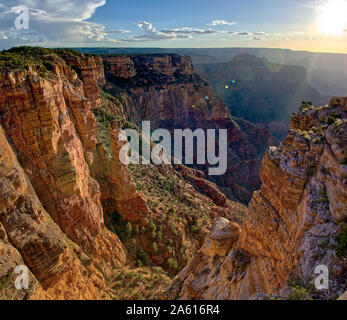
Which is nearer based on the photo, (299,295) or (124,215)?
(299,295)

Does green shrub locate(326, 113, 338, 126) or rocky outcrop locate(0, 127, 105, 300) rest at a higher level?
green shrub locate(326, 113, 338, 126)

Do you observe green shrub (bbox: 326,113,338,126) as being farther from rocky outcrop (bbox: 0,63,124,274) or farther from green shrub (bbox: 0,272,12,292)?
green shrub (bbox: 0,272,12,292)

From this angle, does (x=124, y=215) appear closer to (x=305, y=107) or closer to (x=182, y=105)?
(x=305, y=107)

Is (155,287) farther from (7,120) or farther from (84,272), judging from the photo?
(7,120)

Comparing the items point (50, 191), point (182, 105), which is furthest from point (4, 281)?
point (182, 105)

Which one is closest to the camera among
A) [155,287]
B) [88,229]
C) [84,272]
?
[84,272]

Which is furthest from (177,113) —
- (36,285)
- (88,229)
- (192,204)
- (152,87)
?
(36,285)

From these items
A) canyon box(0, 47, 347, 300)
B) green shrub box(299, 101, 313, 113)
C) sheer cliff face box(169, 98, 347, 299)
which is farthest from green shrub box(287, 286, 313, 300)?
green shrub box(299, 101, 313, 113)
